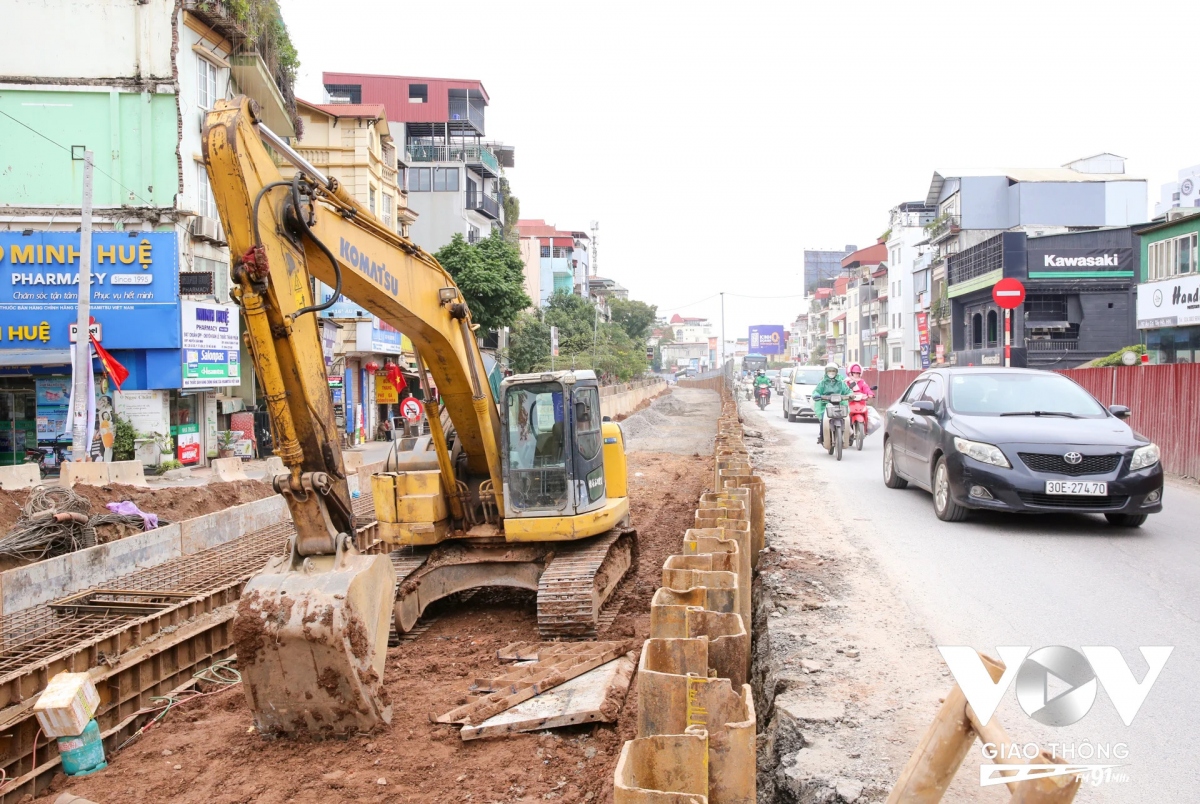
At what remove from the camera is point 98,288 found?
71.1 ft

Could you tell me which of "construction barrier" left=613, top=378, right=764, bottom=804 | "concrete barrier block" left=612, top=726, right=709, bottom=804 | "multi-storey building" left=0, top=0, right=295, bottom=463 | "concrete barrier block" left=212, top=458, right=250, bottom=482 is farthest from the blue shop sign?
"concrete barrier block" left=612, top=726, right=709, bottom=804

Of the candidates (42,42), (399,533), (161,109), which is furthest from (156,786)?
(42,42)

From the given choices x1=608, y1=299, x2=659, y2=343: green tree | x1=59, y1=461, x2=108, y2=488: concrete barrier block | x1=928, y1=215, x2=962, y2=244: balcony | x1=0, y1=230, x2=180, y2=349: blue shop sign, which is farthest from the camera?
x1=608, y1=299, x2=659, y2=343: green tree

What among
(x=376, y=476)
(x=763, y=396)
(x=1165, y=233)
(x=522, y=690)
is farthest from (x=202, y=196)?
(x=1165, y=233)

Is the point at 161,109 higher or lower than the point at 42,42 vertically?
lower

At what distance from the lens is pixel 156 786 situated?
205 inches

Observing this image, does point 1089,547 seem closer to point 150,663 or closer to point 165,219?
point 150,663

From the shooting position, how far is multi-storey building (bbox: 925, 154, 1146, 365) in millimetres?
40969

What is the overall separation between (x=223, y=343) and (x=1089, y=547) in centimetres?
2128

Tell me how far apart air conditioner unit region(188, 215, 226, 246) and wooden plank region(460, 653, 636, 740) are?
780 inches

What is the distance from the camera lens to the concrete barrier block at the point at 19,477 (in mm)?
15367

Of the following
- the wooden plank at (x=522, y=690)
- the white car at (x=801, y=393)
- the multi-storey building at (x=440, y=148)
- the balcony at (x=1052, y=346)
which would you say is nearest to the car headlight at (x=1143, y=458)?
the wooden plank at (x=522, y=690)

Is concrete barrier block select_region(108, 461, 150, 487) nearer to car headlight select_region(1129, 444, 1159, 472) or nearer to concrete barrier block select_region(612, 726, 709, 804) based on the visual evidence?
car headlight select_region(1129, 444, 1159, 472)

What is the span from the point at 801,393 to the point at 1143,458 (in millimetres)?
21817
